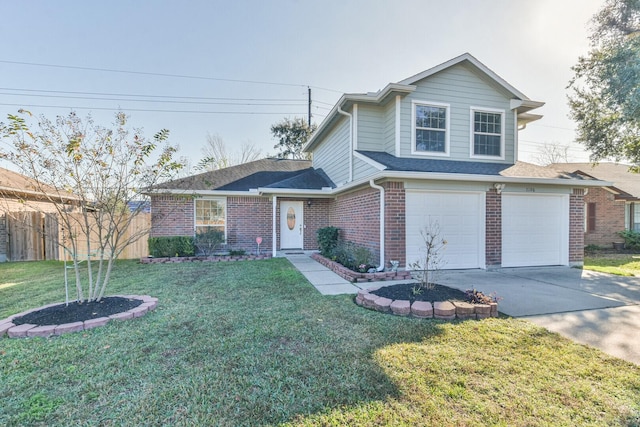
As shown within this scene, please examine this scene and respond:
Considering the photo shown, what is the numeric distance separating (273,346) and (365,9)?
9.72 m

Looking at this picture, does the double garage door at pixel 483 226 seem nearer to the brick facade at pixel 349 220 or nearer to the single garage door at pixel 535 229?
the single garage door at pixel 535 229

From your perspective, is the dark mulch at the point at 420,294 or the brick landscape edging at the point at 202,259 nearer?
the dark mulch at the point at 420,294

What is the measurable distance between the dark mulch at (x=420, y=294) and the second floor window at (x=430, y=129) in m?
4.59

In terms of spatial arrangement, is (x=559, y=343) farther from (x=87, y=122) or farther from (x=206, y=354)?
(x=87, y=122)

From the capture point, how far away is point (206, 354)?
316cm

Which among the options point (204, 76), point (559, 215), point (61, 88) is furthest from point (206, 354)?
point (61, 88)

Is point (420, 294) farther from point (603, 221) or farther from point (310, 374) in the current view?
point (603, 221)

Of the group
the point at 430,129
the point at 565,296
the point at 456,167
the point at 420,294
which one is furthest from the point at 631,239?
the point at 420,294

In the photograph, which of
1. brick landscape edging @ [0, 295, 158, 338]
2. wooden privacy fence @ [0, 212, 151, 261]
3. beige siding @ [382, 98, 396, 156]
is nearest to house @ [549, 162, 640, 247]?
beige siding @ [382, 98, 396, 156]

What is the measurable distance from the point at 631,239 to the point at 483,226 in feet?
38.1

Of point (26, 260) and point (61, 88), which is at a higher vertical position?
point (61, 88)

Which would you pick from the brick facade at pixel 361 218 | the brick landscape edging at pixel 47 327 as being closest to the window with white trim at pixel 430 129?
the brick facade at pixel 361 218

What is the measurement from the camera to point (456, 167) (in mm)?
7941

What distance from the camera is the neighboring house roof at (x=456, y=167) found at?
7.37 m
